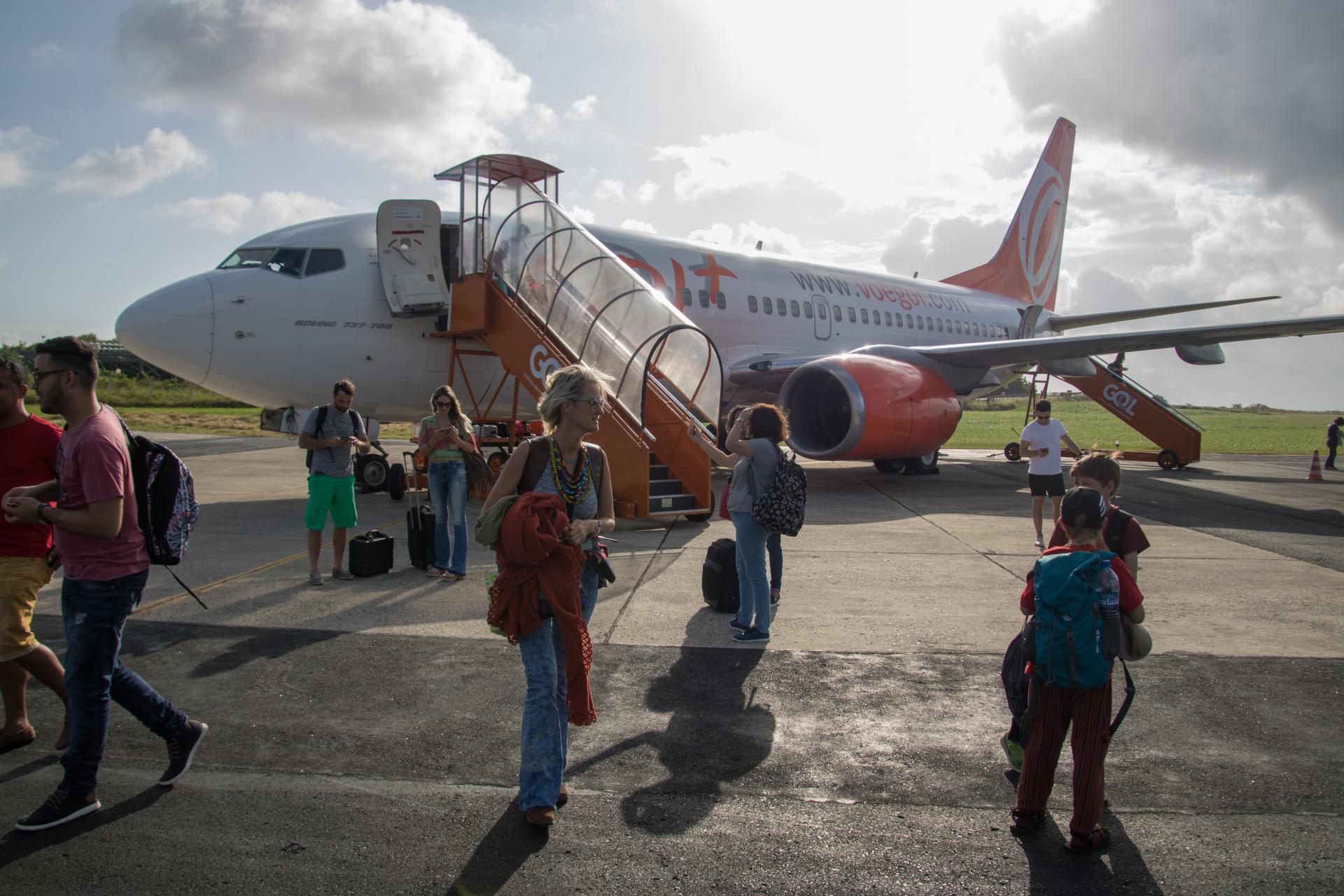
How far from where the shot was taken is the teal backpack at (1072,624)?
2.84 m

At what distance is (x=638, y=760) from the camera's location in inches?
139

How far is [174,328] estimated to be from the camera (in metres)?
9.53

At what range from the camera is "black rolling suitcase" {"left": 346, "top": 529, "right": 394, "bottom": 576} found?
259 inches

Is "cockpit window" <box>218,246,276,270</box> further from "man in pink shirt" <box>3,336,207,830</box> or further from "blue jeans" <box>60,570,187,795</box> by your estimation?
"blue jeans" <box>60,570,187,795</box>

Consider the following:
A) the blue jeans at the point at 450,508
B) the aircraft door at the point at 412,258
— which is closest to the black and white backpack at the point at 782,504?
the blue jeans at the point at 450,508

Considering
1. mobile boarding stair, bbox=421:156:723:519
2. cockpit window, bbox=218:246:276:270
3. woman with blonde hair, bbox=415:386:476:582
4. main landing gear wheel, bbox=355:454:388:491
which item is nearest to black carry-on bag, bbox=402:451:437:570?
woman with blonde hair, bbox=415:386:476:582

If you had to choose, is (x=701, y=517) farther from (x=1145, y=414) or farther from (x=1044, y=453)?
(x=1145, y=414)

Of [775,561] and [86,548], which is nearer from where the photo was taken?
[86,548]

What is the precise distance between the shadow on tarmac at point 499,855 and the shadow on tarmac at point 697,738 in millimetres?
362

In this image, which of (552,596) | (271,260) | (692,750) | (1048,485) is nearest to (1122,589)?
(692,750)

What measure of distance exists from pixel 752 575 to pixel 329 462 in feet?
11.1

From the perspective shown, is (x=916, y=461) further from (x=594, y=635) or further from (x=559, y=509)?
(x=559, y=509)

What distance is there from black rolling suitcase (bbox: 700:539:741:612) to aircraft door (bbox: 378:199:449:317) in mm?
6339

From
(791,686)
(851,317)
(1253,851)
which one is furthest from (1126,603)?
(851,317)
